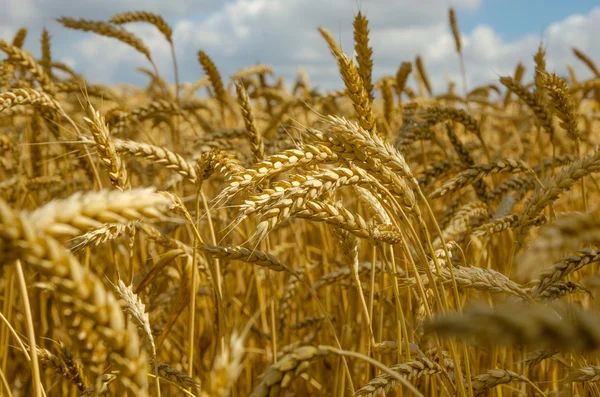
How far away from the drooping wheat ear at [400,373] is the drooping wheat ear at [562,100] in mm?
1189

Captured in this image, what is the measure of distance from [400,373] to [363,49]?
4.44ft

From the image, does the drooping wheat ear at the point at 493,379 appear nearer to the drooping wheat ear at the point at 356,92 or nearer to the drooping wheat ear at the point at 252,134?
the drooping wheat ear at the point at 356,92

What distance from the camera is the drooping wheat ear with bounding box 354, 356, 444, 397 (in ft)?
4.25

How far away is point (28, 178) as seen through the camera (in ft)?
10.9

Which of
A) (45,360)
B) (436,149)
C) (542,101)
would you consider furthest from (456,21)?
(45,360)

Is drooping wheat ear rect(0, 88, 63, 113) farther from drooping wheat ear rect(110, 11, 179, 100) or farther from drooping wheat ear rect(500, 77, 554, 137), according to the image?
drooping wheat ear rect(500, 77, 554, 137)

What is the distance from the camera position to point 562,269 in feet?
4.62

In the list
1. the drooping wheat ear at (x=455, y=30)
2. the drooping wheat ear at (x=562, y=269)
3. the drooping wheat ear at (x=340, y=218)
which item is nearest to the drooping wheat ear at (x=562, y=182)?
the drooping wheat ear at (x=562, y=269)

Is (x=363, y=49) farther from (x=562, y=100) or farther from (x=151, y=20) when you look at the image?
(x=151, y=20)

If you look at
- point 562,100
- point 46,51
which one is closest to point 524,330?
point 562,100

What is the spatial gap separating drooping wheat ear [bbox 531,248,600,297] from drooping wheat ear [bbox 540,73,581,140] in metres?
0.86

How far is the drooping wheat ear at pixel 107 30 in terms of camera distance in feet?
11.5

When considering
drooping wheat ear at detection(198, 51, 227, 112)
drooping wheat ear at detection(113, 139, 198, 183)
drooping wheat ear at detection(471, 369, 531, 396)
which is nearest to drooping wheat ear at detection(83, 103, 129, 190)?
drooping wheat ear at detection(113, 139, 198, 183)

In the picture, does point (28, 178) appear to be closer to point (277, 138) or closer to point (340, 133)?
point (277, 138)
